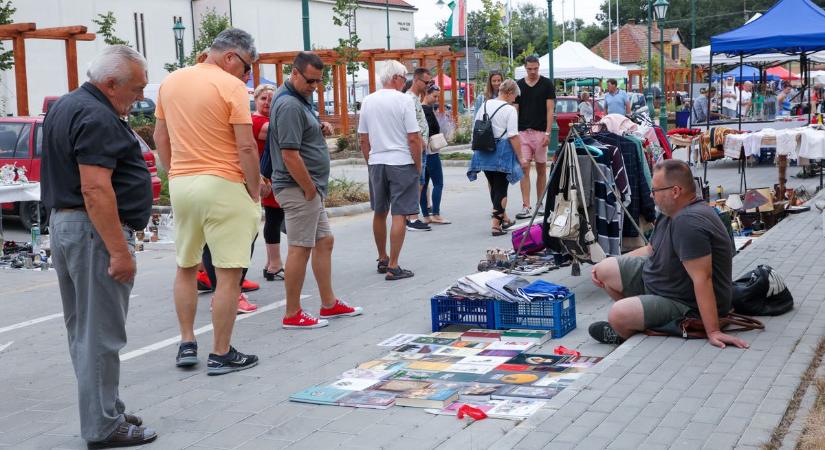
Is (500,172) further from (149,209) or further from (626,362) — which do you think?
(149,209)

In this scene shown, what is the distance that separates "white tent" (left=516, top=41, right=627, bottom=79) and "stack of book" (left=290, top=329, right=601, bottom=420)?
2286cm

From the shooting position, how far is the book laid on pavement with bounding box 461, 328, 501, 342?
21.5ft

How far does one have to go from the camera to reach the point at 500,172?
1159 centimetres

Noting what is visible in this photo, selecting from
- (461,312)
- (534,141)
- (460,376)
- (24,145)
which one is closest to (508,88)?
(534,141)

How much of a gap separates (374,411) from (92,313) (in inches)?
58.6

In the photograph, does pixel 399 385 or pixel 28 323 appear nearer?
pixel 399 385

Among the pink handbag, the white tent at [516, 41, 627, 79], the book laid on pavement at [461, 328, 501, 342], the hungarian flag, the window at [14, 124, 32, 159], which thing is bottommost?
the book laid on pavement at [461, 328, 501, 342]

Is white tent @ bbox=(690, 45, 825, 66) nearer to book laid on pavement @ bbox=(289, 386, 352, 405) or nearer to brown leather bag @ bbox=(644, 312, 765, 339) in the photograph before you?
brown leather bag @ bbox=(644, 312, 765, 339)

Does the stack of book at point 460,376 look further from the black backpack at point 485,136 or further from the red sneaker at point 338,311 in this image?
the black backpack at point 485,136

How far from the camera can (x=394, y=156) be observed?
8.97m

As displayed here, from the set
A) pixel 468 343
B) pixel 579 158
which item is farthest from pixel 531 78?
pixel 468 343

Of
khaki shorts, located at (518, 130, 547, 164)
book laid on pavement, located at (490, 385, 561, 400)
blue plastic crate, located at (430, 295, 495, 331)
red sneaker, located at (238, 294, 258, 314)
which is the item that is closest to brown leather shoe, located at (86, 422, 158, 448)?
book laid on pavement, located at (490, 385, 561, 400)

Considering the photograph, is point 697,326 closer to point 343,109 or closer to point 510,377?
point 510,377

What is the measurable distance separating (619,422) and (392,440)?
3.45ft
